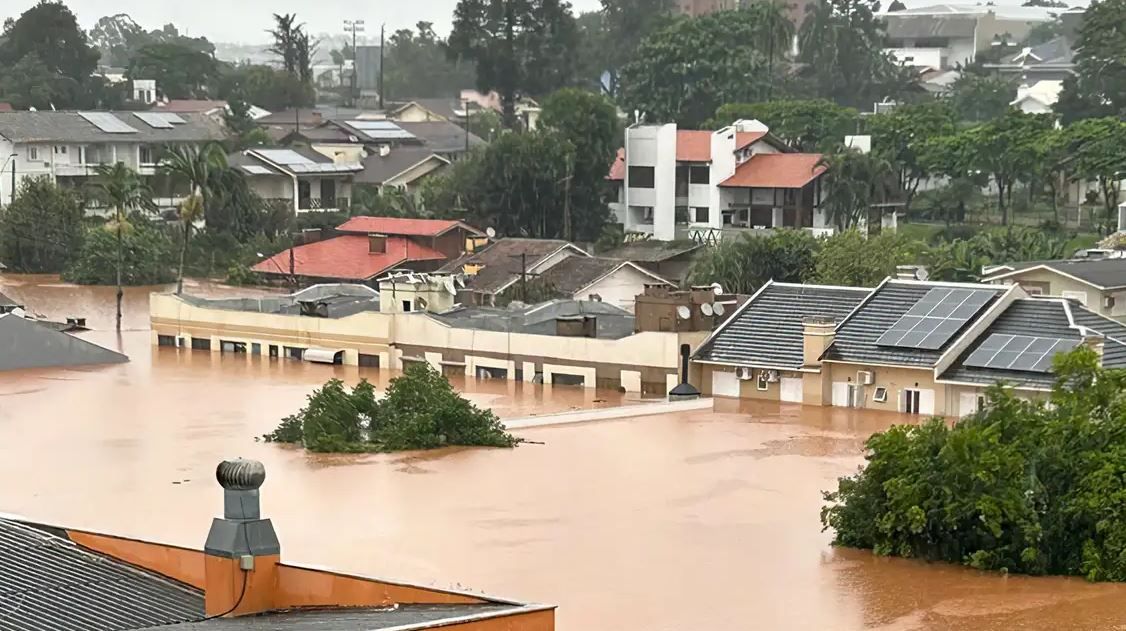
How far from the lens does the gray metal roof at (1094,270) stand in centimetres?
4162

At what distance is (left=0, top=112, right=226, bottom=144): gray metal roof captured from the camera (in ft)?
228

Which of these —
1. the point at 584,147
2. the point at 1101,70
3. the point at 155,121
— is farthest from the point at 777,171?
the point at 155,121

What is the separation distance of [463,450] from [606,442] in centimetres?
209

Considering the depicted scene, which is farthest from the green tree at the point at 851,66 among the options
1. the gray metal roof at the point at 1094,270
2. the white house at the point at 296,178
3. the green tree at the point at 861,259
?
the gray metal roof at the point at 1094,270

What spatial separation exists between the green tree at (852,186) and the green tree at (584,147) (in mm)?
6392

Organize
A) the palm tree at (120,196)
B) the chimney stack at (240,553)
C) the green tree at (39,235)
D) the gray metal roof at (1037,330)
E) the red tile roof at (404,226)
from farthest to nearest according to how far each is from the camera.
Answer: the green tree at (39,235) → the red tile roof at (404,226) → the palm tree at (120,196) → the gray metal roof at (1037,330) → the chimney stack at (240,553)

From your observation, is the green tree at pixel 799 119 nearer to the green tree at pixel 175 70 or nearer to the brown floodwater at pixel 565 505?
the green tree at pixel 175 70

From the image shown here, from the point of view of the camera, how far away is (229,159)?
227 ft

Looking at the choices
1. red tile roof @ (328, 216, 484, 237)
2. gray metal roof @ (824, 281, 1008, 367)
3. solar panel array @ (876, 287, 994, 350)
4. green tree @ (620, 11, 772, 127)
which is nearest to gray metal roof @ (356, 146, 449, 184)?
green tree @ (620, 11, 772, 127)

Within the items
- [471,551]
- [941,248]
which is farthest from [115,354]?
[471,551]

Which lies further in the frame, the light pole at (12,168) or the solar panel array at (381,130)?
the solar panel array at (381,130)

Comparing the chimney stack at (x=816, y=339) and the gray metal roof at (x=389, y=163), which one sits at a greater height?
the gray metal roof at (x=389, y=163)

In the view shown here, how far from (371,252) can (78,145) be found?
17.1m

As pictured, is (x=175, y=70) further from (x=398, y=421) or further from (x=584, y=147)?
(x=398, y=421)
